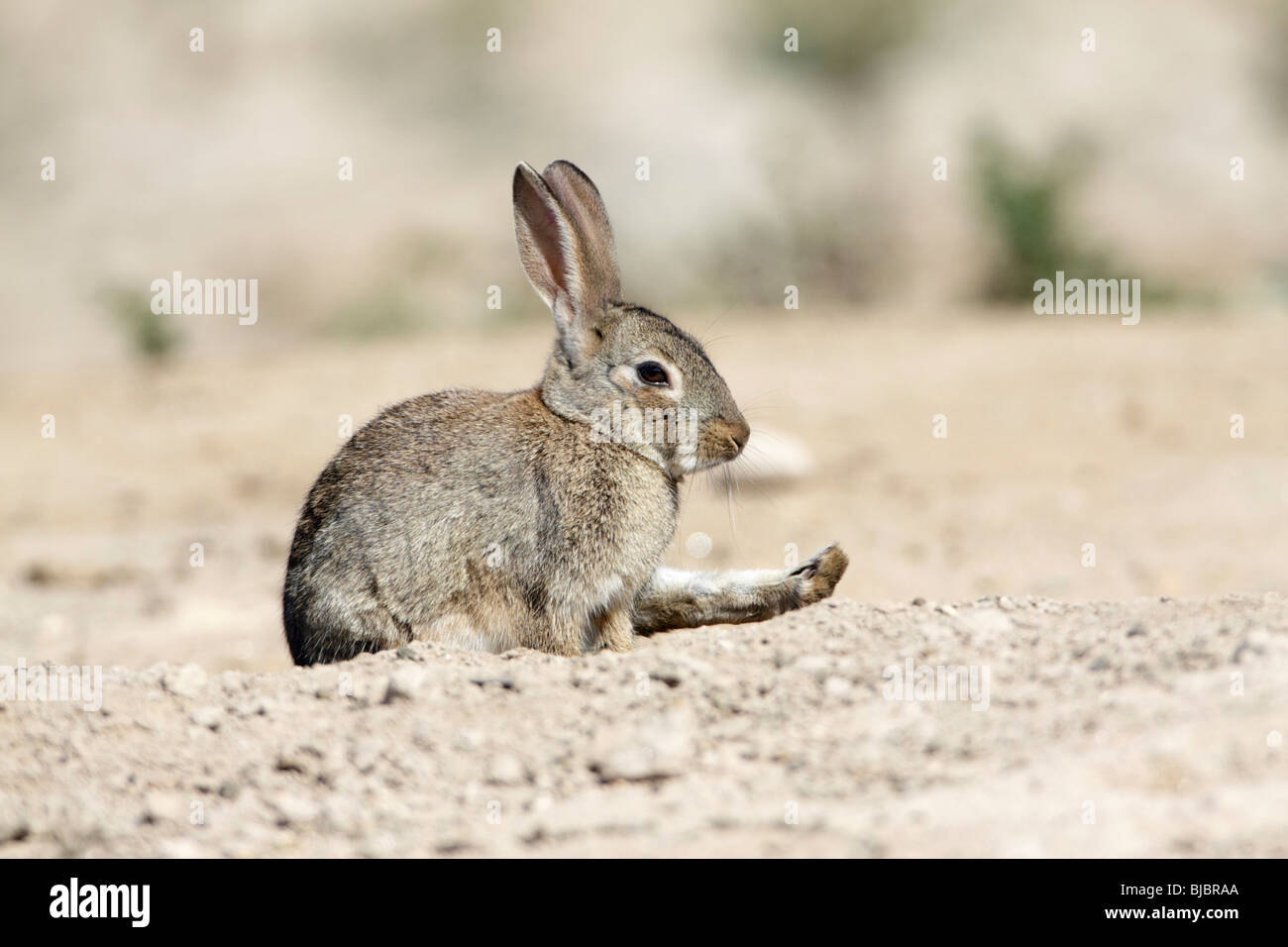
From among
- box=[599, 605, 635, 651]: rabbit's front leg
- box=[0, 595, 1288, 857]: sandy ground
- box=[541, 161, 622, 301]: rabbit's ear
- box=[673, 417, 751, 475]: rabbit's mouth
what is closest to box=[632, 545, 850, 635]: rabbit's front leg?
box=[599, 605, 635, 651]: rabbit's front leg

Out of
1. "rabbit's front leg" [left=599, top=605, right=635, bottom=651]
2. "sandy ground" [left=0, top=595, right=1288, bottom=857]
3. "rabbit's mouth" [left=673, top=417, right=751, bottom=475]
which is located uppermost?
"rabbit's mouth" [left=673, top=417, right=751, bottom=475]

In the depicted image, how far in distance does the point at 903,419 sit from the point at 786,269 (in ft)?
14.8

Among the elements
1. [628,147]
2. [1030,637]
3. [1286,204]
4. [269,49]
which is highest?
[269,49]

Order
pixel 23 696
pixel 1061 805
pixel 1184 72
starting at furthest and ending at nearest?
1. pixel 1184 72
2. pixel 23 696
3. pixel 1061 805

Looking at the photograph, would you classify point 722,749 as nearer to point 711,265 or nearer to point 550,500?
point 550,500

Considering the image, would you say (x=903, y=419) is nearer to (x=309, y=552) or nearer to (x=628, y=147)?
(x=309, y=552)

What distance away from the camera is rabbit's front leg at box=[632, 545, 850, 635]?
5.05m

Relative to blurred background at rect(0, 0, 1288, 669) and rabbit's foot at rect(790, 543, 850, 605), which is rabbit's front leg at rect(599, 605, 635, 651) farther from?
rabbit's foot at rect(790, 543, 850, 605)

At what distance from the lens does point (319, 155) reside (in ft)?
78.1

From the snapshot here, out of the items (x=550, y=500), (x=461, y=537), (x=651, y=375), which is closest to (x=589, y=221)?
(x=651, y=375)

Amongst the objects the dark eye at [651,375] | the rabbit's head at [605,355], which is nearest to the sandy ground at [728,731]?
the rabbit's head at [605,355]

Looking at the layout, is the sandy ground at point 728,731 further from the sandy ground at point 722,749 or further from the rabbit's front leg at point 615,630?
the rabbit's front leg at point 615,630

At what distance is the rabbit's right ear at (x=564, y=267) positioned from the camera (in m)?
5.22

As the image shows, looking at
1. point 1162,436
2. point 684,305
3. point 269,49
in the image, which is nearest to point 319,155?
point 269,49
